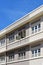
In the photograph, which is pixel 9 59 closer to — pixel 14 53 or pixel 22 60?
pixel 14 53

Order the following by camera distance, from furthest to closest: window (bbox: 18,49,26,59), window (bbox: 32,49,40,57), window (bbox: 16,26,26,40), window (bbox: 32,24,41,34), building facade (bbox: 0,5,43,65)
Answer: window (bbox: 16,26,26,40) → window (bbox: 18,49,26,59) → window (bbox: 32,24,41,34) → window (bbox: 32,49,40,57) → building facade (bbox: 0,5,43,65)

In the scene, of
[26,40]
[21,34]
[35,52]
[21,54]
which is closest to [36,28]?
[26,40]

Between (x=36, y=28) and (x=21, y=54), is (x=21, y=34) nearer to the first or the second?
(x=21, y=54)

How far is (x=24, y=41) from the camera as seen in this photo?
26375 mm

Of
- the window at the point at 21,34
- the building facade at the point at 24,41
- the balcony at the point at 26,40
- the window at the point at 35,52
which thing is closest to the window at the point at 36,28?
the building facade at the point at 24,41

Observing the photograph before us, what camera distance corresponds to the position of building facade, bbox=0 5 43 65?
23.8 m

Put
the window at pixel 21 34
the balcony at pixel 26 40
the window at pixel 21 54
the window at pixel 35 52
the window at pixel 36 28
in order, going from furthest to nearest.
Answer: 1. the window at pixel 21 34
2. the window at pixel 21 54
3. the window at pixel 36 28
4. the window at pixel 35 52
5. the balcony at pixel 26 40

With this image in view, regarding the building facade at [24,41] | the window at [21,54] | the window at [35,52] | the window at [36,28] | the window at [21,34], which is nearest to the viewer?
the building facade at [24,41]

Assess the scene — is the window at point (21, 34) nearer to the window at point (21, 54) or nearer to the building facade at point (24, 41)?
the building facade at point (24, 41)

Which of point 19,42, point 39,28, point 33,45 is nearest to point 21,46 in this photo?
point 19,42

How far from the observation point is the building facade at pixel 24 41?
23.8 metres

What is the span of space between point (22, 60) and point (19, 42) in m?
2.44

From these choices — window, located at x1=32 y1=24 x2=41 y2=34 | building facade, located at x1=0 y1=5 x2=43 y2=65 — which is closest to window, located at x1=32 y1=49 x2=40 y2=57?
building facade, located at x1=0 y1=5 x2=43 y2=65

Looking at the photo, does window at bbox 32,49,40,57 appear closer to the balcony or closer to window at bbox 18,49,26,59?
the balcony
